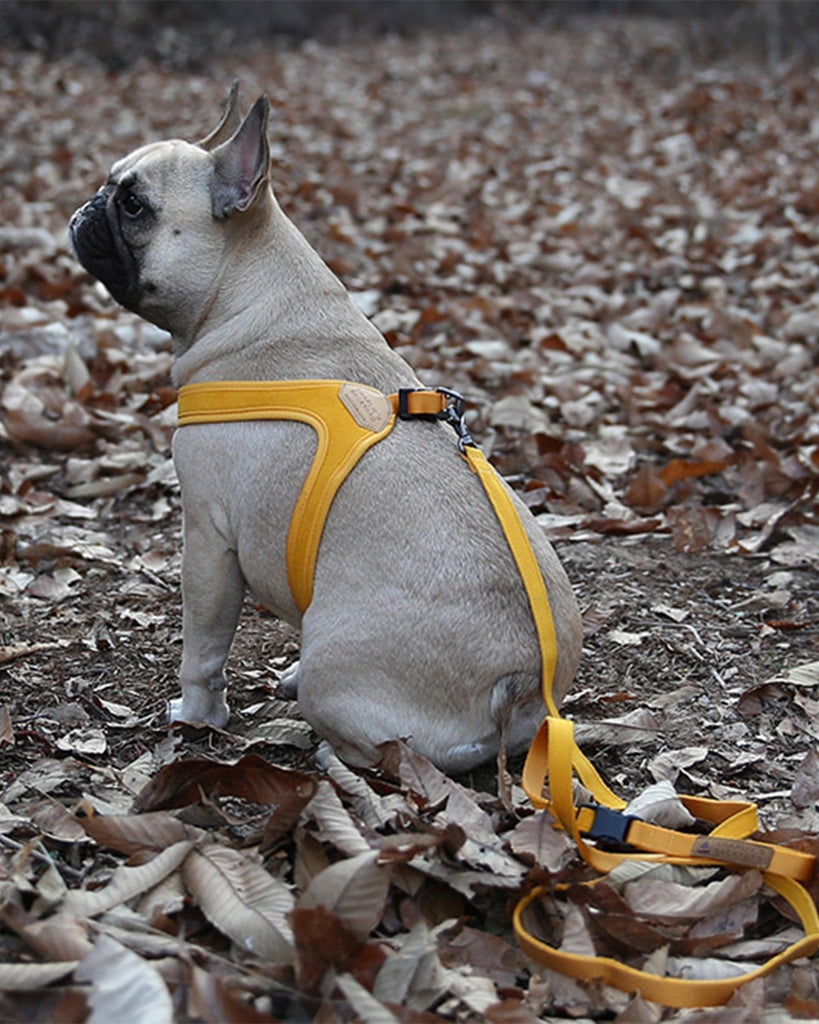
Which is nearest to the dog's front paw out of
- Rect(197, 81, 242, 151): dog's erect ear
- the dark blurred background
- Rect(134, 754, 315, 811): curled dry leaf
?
Rect(134, 754, 315, 811): curled dry leaf

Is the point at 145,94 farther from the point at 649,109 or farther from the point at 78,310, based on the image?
the point at 78,310

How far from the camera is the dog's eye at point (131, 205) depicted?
3.57 m

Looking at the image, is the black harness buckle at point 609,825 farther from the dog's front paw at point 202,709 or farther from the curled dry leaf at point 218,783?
the dog's front paw at point 202,709

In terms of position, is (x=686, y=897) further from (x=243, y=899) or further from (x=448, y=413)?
(x=448, y=413)

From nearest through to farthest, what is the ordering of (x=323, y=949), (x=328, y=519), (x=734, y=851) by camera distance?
(x=323, y=949)
(x=734, y=851)
(x=328, y=519)

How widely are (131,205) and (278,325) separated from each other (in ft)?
1.95

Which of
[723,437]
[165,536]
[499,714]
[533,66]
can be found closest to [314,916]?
[499,714]

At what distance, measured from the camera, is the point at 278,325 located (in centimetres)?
354

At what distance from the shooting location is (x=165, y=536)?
507cm

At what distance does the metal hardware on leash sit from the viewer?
11.0 feet

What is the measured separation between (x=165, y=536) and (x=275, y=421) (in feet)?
6.09

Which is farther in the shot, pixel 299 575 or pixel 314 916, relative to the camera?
pixel 299 575

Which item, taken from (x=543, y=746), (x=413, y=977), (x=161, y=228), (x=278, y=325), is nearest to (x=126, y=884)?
(x=413, y=977)

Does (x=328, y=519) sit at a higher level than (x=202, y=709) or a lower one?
higher
